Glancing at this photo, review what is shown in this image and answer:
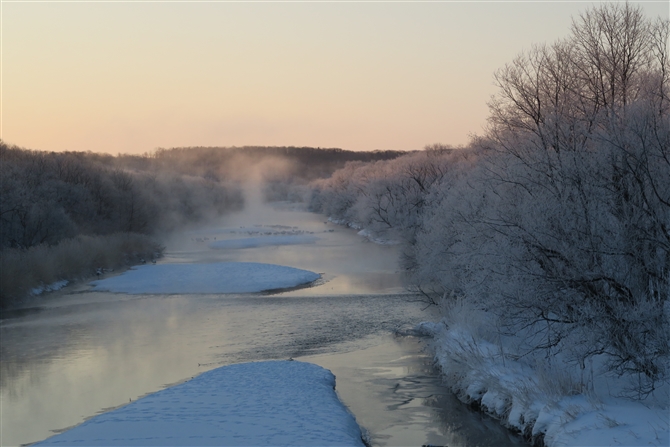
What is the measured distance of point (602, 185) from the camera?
11.1 metres

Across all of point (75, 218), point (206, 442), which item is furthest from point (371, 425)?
point (75, 218)

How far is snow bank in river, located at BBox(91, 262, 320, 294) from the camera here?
28.6 meters

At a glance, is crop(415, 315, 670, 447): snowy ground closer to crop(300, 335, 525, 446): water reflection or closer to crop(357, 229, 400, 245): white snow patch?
crop(300, 335, 525, 446): water reflection

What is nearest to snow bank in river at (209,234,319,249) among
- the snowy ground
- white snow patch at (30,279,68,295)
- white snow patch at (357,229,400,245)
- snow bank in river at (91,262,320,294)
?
white snow patch at (357,229,400,245)

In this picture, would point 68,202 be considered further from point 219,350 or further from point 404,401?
point 404,401

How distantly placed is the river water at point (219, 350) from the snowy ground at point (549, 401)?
464 millimetres

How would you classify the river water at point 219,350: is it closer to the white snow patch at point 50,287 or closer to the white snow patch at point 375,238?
the white snow patch at point 50,287

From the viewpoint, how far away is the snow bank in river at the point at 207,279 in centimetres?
2856

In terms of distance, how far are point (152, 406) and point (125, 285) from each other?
18.6 m

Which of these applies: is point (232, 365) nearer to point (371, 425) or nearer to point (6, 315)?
point (371, 425)

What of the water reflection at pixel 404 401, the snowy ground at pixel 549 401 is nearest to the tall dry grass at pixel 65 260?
the water reflection at pixel 404 401

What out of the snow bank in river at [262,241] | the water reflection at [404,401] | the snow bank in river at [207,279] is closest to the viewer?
the water reflection at [404,401]

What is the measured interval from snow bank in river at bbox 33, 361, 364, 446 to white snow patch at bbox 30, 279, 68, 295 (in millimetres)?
15409

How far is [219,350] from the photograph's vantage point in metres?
17.2
